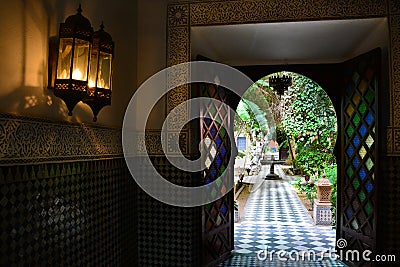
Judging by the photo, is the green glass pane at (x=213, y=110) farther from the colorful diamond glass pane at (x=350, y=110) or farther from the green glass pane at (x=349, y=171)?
the green glass pane at (x=349, y=171)

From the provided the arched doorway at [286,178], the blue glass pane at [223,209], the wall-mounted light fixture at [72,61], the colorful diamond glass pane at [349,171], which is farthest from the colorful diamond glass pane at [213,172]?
the wall-mounted light fixture at [72,61]

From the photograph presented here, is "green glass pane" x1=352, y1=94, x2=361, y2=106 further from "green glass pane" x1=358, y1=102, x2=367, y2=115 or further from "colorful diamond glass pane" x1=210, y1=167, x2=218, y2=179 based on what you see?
"colorful diamond glass pane" x1=210, y1=167, x2=218, y2=179

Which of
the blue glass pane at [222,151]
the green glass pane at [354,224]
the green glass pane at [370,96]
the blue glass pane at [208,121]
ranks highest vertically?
the green glass pane at [370,96]

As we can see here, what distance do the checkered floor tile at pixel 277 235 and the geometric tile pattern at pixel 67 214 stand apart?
64.0 inches

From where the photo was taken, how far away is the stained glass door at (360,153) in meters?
3.38

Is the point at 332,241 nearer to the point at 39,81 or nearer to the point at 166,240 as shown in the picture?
the point at 166,240

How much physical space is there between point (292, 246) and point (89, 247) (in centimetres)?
299

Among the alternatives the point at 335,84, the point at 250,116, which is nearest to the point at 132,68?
the point at 335,84

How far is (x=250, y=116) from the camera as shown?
36.6 ft

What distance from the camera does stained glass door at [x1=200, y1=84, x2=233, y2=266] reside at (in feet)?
12.1

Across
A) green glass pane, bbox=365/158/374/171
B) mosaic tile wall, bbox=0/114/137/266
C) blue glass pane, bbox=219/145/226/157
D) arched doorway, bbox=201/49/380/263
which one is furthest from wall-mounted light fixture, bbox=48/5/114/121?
green glass pane, bbox=365/158/374/171

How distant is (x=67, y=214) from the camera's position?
2.24m

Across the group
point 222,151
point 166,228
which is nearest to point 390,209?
point 222,151

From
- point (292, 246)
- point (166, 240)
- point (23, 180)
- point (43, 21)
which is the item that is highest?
point (43, 21)
